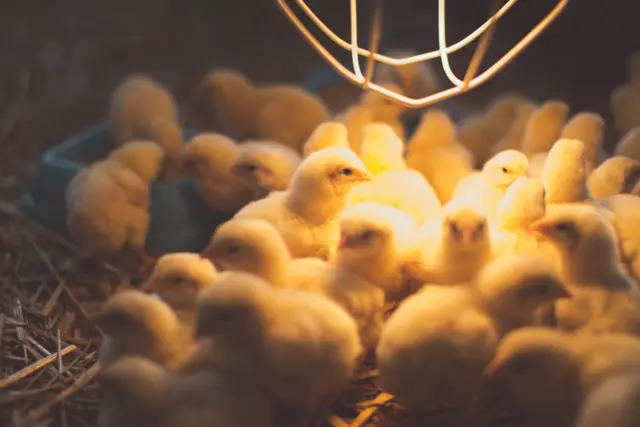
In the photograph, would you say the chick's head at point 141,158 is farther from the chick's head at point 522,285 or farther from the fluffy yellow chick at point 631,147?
the fluffy yellow chick at point 631,147

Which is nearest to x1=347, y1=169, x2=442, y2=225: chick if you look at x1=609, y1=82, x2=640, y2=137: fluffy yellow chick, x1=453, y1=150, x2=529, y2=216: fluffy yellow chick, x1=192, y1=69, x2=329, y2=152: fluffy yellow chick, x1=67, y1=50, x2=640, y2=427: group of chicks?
x1=67, y1=50, x2=640, y2=427: group of chicks

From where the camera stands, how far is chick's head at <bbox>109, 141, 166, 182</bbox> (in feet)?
6.94

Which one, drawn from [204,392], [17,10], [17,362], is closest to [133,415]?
[204,392]

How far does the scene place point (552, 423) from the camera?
1251 millimetres

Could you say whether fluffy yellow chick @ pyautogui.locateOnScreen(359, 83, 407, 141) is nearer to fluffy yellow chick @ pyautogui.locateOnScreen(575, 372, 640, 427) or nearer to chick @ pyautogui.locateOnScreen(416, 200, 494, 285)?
chick @ pyautogui.locateOnScreen(416, 200, 494, 285)

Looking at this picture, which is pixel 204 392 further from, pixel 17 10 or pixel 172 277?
pixel 17 10

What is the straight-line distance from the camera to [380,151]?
1.94 meters

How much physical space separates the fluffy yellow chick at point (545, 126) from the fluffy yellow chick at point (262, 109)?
28.4 inches

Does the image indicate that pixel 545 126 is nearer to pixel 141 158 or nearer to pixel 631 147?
pixel 631 147

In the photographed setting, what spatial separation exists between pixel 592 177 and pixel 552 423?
0.86 meters

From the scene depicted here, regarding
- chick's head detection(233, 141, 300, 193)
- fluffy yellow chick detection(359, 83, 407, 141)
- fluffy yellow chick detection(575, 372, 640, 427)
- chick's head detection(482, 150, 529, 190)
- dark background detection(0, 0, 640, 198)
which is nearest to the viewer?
fluffy yellow chick detection(575, 372, 640, 427)

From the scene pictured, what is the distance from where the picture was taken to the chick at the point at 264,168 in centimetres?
199

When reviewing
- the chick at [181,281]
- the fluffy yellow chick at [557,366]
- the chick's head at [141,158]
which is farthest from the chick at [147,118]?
the fluffy yellow chick at [557,366]

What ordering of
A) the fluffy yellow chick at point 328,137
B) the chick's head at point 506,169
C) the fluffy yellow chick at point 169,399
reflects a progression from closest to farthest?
the fluffy yellow chick at point 169,399, the chick's head at point 506,169, the fluffy yellow chick at point 328,137
